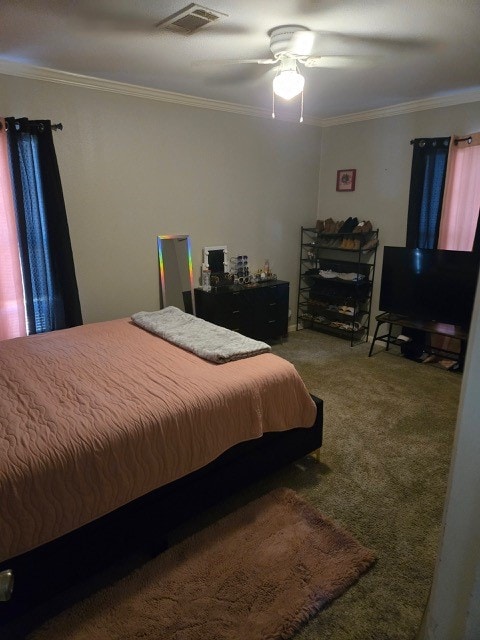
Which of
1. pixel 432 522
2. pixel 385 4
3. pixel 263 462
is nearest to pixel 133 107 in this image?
pixel 385 4

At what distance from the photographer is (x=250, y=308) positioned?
4363 millimetres

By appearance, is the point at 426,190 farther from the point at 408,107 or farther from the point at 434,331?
the point at 434,331

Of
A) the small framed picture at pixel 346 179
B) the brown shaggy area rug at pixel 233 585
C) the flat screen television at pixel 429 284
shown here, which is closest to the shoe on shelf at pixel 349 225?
the small framed picture at pixel 346 179

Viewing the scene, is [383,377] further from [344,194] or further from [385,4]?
[385,4]

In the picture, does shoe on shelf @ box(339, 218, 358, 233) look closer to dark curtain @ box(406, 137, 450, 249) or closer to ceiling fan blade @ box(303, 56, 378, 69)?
dark curtain @ box(406, 137, 450, 249)

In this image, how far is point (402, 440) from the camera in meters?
2.83

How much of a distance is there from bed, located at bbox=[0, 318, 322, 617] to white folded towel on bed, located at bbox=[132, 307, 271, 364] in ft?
0.19

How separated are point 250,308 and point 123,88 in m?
2.38

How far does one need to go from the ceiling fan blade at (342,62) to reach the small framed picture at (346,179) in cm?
191

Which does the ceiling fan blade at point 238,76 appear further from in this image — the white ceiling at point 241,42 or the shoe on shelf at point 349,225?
the shoe on shelf at point 349,225

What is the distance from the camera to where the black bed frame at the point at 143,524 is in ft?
4.98

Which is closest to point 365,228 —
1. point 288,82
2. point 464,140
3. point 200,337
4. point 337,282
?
point 337,282

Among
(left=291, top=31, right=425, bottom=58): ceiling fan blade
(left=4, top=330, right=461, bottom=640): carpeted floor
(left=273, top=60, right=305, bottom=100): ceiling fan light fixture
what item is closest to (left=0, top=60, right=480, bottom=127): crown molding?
(left=291, top=31, right=425, bottom=58): ceiling fan blade

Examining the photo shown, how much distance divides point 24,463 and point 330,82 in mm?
3416
